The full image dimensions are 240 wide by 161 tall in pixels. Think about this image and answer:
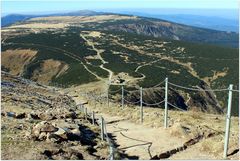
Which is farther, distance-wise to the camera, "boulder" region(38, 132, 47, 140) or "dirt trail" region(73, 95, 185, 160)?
"dirt trail" region(73, 95, 185, 160)

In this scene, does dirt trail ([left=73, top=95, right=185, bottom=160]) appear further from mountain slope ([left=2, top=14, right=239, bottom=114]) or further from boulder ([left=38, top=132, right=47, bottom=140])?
mountain slope ([left=2, top=14, right=239, bottom=114])

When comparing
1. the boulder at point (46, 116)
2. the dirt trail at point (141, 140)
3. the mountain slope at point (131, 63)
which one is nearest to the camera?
the dirt trail at point (141, 140)

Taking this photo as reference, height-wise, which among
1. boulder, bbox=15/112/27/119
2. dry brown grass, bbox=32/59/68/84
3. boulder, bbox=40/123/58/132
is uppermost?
boulder, bbox=40/123/58/132

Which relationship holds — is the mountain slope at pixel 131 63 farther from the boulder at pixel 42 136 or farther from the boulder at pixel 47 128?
the boulder at pixel 42 136

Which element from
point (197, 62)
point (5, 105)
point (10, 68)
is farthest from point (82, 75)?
point (5, 105)

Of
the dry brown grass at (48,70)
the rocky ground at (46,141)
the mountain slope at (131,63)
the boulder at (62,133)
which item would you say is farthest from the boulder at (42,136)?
the dry brown grass at (48,70)

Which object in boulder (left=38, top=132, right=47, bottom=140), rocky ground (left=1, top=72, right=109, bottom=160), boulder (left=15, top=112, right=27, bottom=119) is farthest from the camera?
boulder (left=15, top=112, right=27, bottom=119)

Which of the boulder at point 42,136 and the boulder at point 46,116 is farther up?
the boulder at point 42,136

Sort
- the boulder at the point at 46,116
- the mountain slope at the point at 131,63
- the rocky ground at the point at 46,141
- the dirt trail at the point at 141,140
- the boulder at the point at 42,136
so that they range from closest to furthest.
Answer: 1. the rocky ground at the point at 46,141
2. the boulder at the point at 42,136
3. the dirt trail at the point at 141,140
4. the boulder at the point at 46,116
5. the mountain slope at the point at 131,63

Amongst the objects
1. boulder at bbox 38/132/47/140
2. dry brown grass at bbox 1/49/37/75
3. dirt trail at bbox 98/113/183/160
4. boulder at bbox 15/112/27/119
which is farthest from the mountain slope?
boulder at bbox 38/132/47/140

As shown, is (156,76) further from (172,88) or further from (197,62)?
(197,62)

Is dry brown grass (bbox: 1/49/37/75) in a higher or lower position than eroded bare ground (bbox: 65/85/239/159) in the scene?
lower
